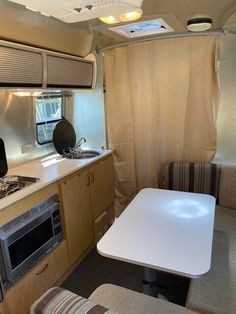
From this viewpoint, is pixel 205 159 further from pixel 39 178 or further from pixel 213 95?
pixel 39 178

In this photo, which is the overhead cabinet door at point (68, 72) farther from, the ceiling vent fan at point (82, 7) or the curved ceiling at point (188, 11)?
the ceiling vent fan at point (82, 7)

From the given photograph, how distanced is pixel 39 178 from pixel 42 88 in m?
0.69

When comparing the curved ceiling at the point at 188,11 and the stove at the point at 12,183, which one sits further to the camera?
the curved ceiling at the point at 188,11

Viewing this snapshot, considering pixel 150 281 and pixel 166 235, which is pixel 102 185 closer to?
pixel 150 281

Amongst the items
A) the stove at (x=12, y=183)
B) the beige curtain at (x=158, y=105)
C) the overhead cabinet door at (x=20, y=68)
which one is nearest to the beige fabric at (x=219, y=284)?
the beige curtain at (x=158, y=105)

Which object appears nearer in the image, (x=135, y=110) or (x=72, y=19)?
(x=72, y=19)

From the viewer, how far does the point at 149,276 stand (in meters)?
1.61

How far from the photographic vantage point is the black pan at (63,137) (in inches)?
105

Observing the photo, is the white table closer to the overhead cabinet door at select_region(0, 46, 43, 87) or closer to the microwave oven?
the microwave oven

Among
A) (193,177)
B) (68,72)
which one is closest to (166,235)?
(193,177)

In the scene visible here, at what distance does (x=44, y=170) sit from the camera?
7.11ft

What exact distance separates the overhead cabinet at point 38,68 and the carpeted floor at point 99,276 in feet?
5.30

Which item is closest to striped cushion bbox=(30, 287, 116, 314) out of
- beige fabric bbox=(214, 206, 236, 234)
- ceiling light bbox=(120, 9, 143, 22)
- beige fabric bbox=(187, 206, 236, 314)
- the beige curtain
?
beige fabric bbox=(187, 206, 236, 314)

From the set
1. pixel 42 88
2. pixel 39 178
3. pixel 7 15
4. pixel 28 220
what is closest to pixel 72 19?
pixel 7 15
